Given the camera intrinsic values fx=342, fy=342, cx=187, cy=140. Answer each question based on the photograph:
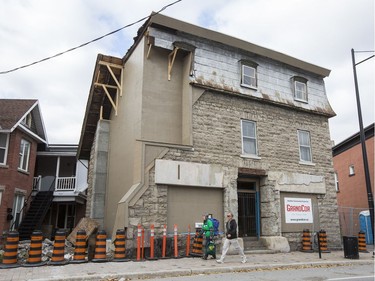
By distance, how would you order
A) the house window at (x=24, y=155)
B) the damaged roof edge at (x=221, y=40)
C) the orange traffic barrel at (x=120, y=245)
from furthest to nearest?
1. the house window at (x=24, y=155)
2. the damaged roof edge at (x=221, y=40)
3. the orange traffic barrel at (x=120, y=245)

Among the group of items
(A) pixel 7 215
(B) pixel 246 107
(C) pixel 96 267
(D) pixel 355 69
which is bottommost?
(C) pixel 96 267

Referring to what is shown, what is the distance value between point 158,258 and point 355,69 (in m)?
11.3

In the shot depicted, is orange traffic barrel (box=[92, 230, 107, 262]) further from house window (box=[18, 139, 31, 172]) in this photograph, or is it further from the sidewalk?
house window (box=[18, 139, 31, 172])

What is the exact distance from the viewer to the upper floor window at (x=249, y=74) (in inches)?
636

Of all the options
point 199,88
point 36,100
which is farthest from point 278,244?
point 36,100

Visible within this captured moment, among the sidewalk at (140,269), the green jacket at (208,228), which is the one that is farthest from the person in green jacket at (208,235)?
the sidewalk at (140,269)

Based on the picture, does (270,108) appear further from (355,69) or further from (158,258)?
(158,258)

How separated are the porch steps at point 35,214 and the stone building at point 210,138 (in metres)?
6.12

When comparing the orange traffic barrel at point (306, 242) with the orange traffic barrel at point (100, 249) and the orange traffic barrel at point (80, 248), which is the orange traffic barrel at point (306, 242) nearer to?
the orange traffic barrel at point (100, 249)

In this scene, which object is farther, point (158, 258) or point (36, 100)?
point (36, 100)

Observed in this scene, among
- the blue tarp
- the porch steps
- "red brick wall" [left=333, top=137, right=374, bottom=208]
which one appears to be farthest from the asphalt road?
"red brick wall" [left=333, top=137, right=374, bottom=208]

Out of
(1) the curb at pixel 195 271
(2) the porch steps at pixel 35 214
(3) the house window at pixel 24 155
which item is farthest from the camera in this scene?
(3) the house window at pixel 24 155

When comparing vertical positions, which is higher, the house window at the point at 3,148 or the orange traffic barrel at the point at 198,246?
the house window at the point at 3,148

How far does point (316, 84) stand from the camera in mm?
18688
